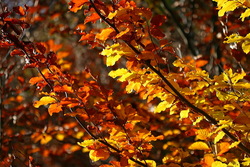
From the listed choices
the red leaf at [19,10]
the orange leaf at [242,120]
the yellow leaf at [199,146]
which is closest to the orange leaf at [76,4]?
the red leaf at [19,10]

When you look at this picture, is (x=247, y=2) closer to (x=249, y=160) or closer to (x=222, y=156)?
(x=249, y=160)

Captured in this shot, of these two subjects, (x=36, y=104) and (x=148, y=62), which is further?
(x=36, y=104)

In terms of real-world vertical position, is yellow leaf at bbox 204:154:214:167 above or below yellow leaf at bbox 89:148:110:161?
below

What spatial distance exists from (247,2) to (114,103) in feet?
2.74

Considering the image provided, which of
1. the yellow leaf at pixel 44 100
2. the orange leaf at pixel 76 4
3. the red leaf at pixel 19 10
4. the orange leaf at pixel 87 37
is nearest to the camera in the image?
the orange leaf at pixel 76 4

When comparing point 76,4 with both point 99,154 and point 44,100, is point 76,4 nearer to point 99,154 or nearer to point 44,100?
point 44,100

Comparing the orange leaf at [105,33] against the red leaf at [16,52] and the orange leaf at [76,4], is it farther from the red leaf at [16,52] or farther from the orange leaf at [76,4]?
the red leaf at [16,52]

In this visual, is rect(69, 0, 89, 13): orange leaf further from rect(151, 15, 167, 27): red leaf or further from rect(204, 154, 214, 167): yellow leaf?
rect(204, 154, 214, 167): yellow leaf

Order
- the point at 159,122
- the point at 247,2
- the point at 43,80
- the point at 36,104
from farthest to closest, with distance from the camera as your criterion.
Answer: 1. the point at 159,122
2. the point at 43,80
3. the point at 36,104
4. the point at 247,2

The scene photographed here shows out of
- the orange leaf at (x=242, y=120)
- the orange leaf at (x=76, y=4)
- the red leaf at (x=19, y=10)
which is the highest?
the orange leaf at (x=76, y=4)

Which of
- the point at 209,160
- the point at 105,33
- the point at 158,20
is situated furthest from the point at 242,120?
the point at 105,33

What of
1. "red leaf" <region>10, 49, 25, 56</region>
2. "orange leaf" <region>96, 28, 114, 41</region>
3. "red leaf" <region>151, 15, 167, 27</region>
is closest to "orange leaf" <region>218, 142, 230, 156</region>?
"red leaf" <region>151, 15, 167, 27</region>

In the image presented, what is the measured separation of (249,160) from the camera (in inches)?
56.9

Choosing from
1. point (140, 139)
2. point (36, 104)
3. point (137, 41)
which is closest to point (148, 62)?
point (137, 41)
